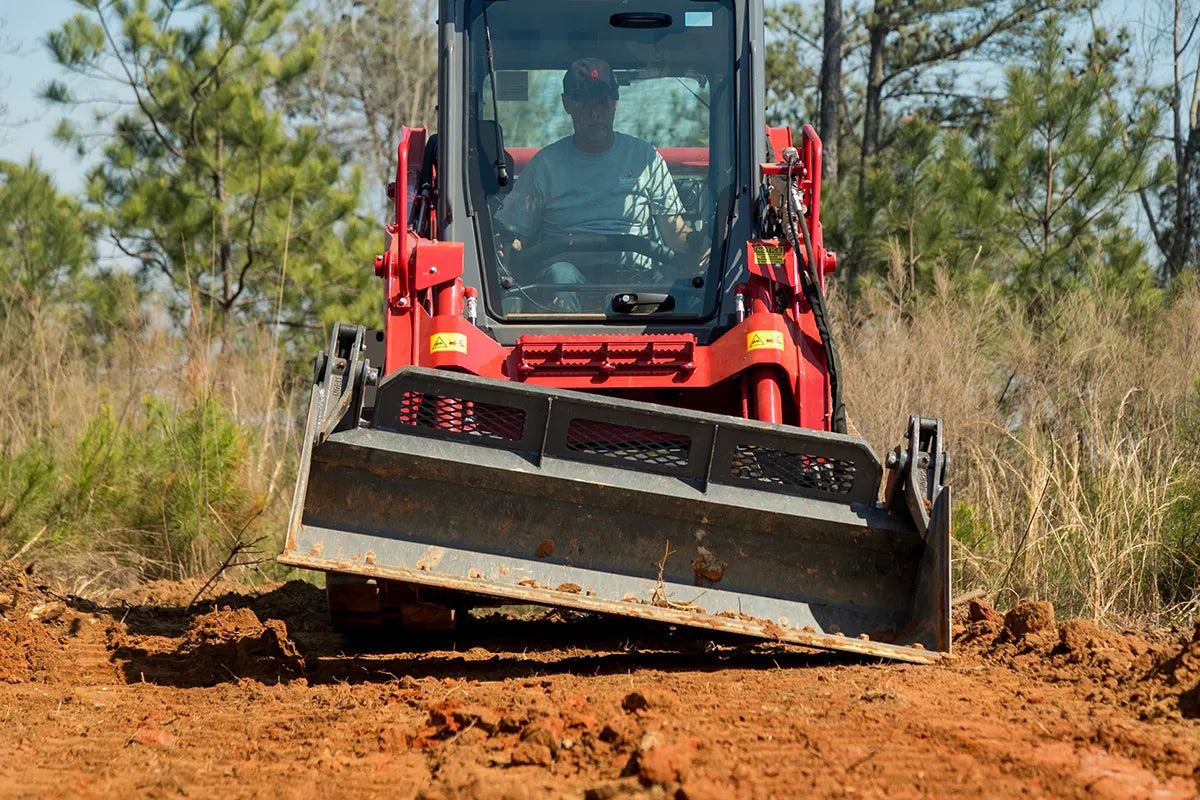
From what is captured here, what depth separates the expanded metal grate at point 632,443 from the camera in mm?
4781

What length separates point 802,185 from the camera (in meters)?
5.64

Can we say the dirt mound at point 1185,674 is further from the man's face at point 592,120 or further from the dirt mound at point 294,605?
the dirt mound at point 294,605

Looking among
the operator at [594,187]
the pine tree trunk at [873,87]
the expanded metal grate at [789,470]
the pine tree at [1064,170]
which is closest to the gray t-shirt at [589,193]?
the operator at [594,187]

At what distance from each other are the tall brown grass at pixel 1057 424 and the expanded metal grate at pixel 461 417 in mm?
2698

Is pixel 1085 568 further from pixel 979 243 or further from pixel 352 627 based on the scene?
pixel 979 243

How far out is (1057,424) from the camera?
8531 mm

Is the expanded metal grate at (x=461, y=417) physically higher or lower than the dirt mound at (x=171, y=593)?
higher

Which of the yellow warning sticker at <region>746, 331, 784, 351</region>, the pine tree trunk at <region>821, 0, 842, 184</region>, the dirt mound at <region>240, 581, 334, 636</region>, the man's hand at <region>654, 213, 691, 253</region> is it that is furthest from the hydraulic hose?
the pine tree trunk at <region>821, 0, 842, 184</region>

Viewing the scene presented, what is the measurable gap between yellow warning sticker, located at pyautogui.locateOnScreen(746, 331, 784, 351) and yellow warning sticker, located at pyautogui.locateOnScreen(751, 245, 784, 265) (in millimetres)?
376

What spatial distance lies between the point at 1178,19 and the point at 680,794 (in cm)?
1940

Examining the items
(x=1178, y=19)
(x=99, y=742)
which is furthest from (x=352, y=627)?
(x=1178, y=19)

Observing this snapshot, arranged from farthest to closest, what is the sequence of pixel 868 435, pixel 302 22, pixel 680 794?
pixel 302 22, pixel 868 435, pixel 680 794

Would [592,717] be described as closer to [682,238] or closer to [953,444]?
[682,238]

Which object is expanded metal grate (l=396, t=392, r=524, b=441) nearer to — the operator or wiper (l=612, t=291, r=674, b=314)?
wiper (l=612, t=291, r=674, b=314)
